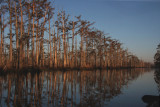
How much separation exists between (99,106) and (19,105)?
2.59 m

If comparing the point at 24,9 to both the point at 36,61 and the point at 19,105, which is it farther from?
the point at 19,105

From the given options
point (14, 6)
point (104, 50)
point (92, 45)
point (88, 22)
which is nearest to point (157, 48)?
point (104, 50)

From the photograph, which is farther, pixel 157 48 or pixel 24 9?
pixel 157 48

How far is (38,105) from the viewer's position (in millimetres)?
4203

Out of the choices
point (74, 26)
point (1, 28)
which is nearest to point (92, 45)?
point (74, 26)

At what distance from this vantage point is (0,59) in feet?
44.7

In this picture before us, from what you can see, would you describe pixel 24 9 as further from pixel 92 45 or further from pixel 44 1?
pixel 92 45

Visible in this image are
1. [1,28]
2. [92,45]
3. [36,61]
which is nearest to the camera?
[1,28]

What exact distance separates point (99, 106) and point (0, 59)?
12967mm

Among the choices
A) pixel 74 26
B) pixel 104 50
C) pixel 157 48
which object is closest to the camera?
pixel 74 26

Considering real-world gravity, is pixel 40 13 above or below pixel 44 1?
below

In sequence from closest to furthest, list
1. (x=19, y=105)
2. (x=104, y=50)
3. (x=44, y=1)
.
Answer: (x=19, y=105) < (x=44, y=1) < (x=104, y=50)

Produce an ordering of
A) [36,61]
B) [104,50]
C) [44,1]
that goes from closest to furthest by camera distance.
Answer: [36,61] → [44,1] → [104,50]

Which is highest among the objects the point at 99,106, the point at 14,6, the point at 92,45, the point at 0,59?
the point at 14,6
